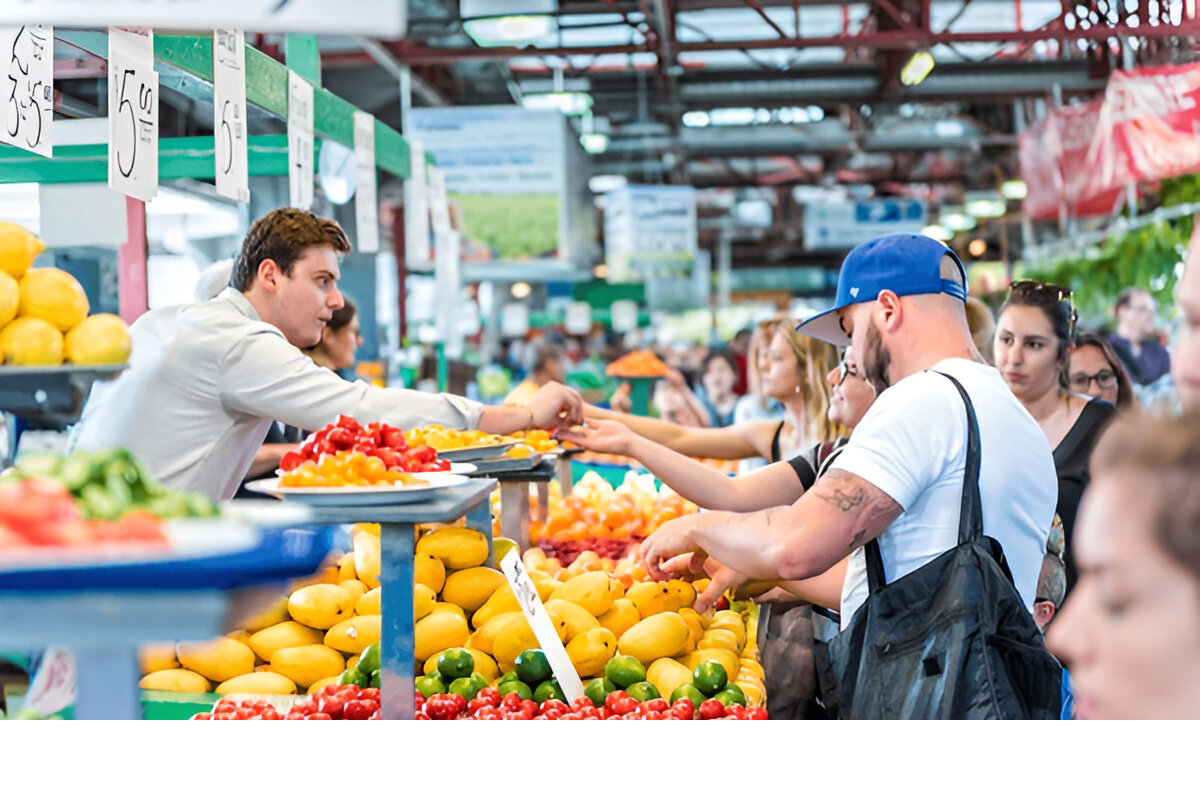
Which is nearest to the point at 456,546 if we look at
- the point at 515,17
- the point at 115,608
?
the point at 115,608

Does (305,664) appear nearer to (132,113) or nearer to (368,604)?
(368,604)

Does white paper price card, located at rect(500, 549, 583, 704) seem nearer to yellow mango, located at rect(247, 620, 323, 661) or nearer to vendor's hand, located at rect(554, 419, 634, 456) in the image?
yellow mango, located at rect(247, 620, 323, 661)

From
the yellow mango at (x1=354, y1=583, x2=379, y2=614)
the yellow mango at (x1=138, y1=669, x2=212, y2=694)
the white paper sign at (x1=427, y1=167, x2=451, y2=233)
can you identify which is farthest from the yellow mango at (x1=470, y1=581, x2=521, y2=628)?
the white paper sign at (x1=427, y1=167, x2=451, y2=233)

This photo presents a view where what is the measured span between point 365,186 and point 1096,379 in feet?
11.5

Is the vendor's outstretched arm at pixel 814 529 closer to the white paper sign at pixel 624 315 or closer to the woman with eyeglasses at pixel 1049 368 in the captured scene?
the woman with eyeglasses at pixel 1049 368

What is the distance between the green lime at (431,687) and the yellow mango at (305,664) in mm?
321

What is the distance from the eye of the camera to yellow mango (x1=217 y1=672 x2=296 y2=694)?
113 inches

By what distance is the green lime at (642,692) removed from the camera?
2791 mm

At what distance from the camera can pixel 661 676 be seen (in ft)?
9.79

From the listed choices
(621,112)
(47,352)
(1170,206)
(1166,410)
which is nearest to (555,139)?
(621,112)

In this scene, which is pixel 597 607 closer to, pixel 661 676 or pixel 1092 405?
pixel 661 676

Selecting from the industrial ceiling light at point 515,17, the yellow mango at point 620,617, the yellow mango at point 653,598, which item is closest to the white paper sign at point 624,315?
the industrial ceiling light at point 515,17

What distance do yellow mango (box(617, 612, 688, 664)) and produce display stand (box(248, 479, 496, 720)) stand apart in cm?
105
